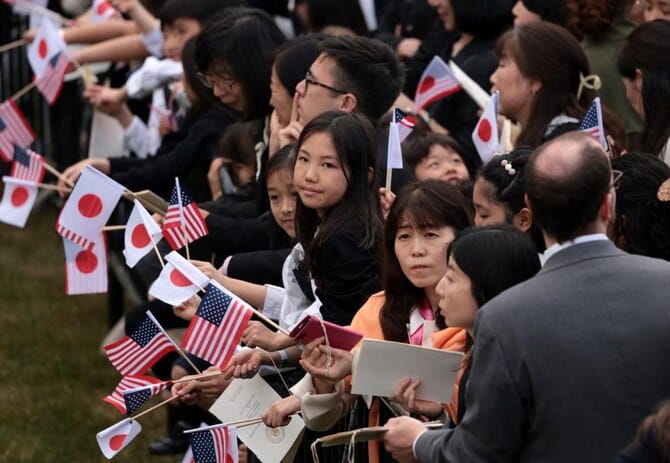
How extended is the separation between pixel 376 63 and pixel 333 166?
910mm

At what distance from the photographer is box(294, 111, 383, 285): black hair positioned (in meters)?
5.45

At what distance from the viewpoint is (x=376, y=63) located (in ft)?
20.8

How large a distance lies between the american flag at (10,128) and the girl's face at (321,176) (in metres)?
3.46

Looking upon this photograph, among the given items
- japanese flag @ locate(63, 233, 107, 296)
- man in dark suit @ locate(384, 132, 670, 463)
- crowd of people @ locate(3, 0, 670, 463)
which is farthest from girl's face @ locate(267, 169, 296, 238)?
man in dark suit @ locate(384, 132, 670, 463)

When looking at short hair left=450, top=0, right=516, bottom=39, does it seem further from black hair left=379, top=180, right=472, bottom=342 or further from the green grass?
black hair left=379, top=180, right=472, bottom=342

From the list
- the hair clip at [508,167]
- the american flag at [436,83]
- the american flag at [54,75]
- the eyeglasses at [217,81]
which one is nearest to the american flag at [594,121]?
the hair clip at [508,167]

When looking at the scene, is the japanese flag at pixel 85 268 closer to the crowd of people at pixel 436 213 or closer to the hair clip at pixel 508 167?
the crowd of people at pixel 436 213

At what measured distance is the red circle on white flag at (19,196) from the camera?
711 centimetres

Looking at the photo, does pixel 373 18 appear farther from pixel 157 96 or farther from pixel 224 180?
pixel 224 180

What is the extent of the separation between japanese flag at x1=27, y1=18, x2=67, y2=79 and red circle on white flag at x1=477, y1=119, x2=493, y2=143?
3319 millimetres

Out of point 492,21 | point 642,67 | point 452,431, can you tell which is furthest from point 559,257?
point 492,21

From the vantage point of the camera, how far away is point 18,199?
712cm

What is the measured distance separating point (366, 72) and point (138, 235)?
1.13 m

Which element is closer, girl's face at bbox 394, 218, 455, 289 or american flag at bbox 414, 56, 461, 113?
girl's face at bbox 394, 218, 455, 289
